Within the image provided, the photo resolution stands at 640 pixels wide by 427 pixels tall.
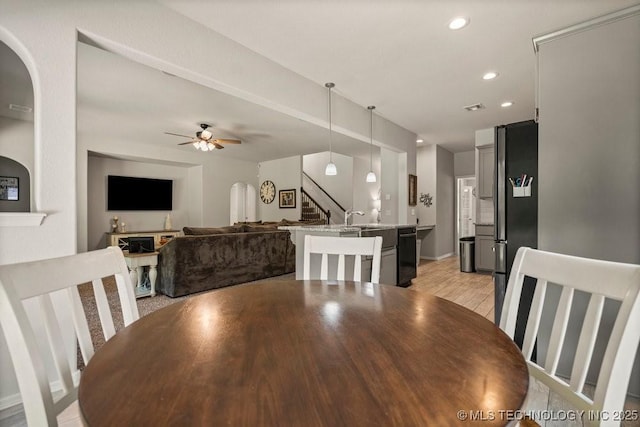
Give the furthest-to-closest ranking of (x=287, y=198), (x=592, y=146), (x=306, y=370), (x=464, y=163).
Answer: (x=287, y=198) → (x=464, y=163) → (x=592, y=146) → (x=306, y=370)

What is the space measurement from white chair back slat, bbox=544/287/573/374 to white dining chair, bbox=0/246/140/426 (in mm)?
1139

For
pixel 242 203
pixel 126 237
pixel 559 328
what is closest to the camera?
pixel 559 328

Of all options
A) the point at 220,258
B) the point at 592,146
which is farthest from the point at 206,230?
the point at 592,146

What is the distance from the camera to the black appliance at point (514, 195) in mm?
2273

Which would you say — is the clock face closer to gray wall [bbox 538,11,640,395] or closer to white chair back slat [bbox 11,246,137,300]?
gray wall [bbox 538,11,640,395]

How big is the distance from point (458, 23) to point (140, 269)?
439 centimetres

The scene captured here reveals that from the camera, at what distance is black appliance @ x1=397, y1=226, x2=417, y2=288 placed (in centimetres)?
416

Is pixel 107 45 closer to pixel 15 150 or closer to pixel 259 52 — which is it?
pixel 259 52

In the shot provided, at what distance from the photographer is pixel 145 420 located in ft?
1.49

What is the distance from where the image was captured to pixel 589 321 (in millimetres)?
788

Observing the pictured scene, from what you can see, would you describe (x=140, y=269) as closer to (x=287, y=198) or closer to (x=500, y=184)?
(x=500, y=184)

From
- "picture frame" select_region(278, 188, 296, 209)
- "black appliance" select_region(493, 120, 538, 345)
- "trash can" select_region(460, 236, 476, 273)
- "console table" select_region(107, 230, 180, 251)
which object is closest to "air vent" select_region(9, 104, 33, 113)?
"console table" select_region(107, 230, 180, 251)

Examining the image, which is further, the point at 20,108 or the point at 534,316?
the point at 20,108

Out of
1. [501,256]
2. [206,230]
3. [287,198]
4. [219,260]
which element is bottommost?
[219,260]
